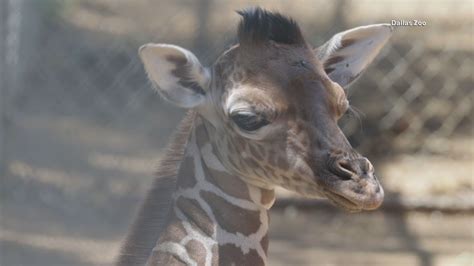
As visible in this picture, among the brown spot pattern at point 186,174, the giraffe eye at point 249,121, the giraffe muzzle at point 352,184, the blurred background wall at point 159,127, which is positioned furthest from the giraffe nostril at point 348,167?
the blurred background wall at point 159,127

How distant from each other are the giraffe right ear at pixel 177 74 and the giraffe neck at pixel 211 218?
0.11 meters

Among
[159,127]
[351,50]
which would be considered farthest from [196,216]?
[159,127]

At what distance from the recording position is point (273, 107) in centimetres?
293

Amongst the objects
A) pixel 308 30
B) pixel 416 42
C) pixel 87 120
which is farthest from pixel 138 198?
pixel 416 42

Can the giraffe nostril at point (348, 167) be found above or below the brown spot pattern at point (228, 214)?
above

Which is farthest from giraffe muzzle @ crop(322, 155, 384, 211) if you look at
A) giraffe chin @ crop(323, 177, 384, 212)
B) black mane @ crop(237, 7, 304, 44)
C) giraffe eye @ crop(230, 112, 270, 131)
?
black mane @ crop(237, 7, 304, 44)

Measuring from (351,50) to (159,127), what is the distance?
3.29 metres

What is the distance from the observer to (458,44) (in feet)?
23.1

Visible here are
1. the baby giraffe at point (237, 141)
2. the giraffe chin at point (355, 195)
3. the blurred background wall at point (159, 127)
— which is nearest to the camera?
the giraffe chin at point (355, 195)

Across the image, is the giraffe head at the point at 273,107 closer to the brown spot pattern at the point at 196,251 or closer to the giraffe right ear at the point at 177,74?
the giraffe right ear at the point at 177,74

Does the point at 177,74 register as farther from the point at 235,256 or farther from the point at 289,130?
the point at 235,256

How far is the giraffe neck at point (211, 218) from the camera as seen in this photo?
303cm

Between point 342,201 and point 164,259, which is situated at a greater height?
point 342,201

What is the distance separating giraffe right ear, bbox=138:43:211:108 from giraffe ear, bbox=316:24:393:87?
1.34 ft
